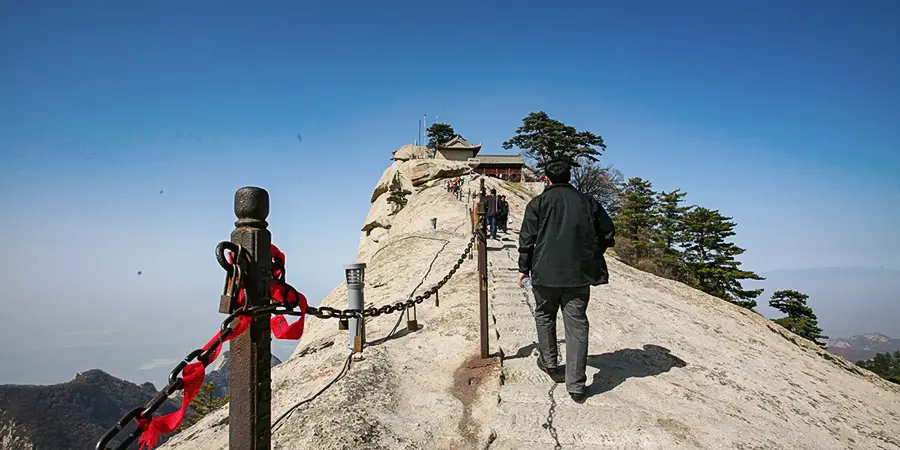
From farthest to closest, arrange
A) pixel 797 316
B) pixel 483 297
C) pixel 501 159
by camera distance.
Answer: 1. pixel 501 159
2. pixel 797 316
3. pixel 483 297

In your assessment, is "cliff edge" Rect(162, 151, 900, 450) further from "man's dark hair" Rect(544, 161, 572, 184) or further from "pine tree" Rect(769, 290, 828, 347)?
"pine tree" Rect(769, 290, 828, 347)

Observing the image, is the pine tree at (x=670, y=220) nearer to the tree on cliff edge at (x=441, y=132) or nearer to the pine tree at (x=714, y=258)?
the pine tree at (x=714, y=258)

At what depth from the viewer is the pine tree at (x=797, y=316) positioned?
2203cm

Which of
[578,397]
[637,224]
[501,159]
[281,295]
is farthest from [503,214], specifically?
[501,159]

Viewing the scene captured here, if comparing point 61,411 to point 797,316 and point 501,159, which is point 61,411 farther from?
point 797,316

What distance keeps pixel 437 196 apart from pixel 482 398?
20293 mm

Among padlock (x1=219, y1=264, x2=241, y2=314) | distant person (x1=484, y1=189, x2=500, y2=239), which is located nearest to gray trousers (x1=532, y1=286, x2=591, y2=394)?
padlock (x1=219, y1=264, x2=241, y2=314)

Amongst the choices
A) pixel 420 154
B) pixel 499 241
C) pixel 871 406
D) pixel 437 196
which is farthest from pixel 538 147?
pixel 871 406

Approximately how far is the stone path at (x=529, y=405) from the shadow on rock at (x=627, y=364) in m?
0.21

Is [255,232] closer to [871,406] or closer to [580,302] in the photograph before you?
[580,302]

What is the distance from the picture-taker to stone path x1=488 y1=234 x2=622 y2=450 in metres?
3.38

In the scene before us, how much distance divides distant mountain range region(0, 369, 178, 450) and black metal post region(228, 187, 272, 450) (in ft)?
149

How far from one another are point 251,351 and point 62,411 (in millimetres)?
68169

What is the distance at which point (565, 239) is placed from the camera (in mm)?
3898
